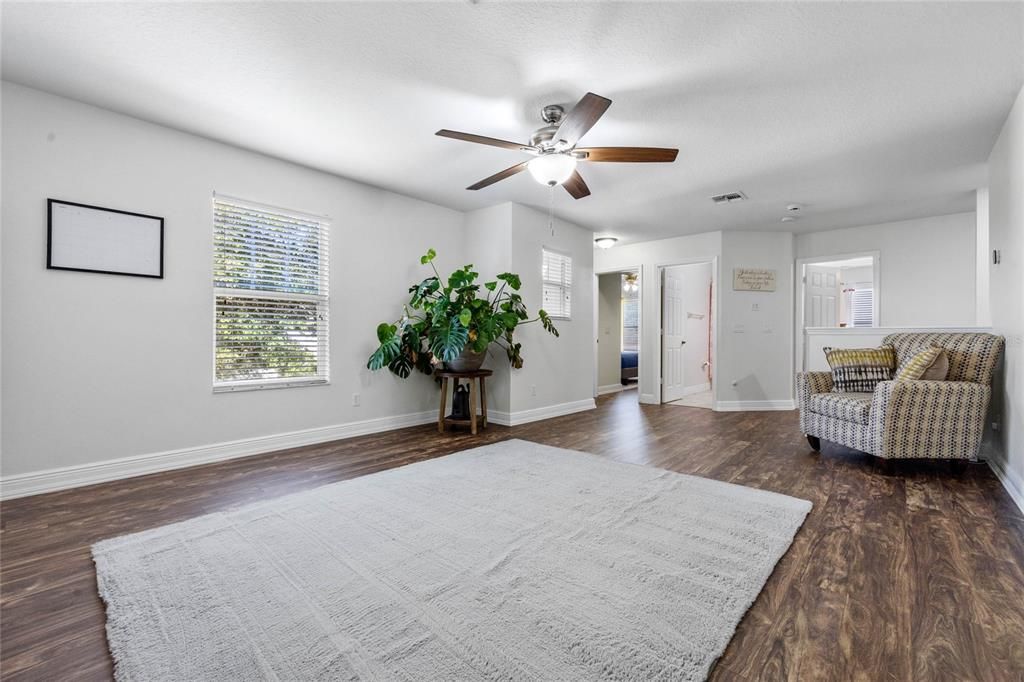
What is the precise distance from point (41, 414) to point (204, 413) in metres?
0.85

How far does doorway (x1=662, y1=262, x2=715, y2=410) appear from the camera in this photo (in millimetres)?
6656

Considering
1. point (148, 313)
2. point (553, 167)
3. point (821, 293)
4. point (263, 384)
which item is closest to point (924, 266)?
point (821, 293)

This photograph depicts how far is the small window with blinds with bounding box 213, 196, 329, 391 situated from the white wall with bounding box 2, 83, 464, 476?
0.29 feet

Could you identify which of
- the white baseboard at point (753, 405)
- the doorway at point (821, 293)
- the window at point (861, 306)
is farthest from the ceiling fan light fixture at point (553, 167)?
the window at point (861, 306)

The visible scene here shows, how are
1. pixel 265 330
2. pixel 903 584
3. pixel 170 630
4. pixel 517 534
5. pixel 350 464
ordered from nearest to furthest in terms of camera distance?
→ pixel 170 630
pixel 903 584
pixel 517 534
pixel 350 464
pixel 265 330

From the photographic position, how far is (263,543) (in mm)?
2000

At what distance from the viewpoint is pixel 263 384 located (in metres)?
3.67

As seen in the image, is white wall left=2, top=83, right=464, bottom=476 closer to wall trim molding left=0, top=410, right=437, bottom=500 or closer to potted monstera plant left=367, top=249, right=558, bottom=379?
wall trim molding left=0, top=410, right=437, bottom=500

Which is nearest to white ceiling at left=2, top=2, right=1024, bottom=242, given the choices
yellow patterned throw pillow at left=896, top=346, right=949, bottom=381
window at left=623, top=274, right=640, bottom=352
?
yellow patterned throw pillow at left=896, top=346, right=949, bottom=381

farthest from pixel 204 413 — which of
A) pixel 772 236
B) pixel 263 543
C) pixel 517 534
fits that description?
pixel 772 236

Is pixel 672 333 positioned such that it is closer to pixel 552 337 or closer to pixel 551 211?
pixel 552 337

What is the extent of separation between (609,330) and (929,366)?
192 inches

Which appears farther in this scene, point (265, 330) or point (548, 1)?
point (265, 330)

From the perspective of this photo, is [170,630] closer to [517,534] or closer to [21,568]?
[21,568]
